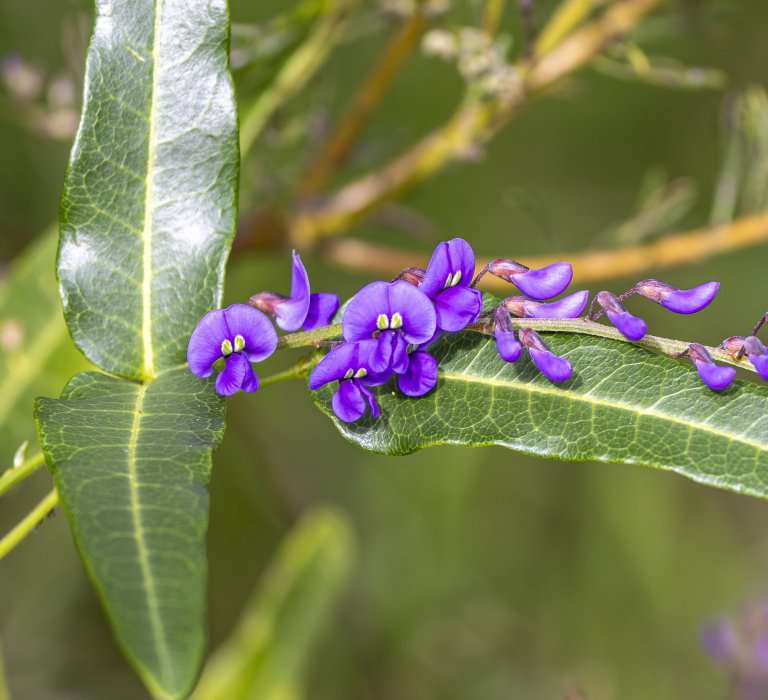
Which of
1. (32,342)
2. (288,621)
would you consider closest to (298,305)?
(32,342)

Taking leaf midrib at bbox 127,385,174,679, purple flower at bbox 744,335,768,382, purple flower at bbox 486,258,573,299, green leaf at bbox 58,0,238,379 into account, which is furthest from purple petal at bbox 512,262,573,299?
leaf midrib at bbox 127,385,174,679

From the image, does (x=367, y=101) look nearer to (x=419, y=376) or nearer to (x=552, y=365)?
(x=419, y=376)

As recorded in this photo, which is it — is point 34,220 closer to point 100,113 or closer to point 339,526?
point 339,526

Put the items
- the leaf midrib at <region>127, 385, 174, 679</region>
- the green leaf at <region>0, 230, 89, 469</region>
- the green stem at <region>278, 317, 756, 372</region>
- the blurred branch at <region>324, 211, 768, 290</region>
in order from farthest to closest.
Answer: the blurred branch at <region>324, 211, 768, 290</region>, the green leaf at <region>0, 230, 89, 469</region>, the green stem at <region>278, 317, 756, 372</region>, the leaf midrib at <region>127, 385, 174, 679</region>

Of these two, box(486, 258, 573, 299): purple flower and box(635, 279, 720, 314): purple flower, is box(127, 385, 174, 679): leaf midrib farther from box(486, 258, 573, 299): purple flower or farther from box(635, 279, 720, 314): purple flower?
box(635, 279, 720, 314): purple flower

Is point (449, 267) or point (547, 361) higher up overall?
point (449, 267)

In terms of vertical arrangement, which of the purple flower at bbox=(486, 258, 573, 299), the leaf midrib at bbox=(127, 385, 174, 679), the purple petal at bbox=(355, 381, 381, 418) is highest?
the purple flower at bbox=(486, 258, 573, 299)
